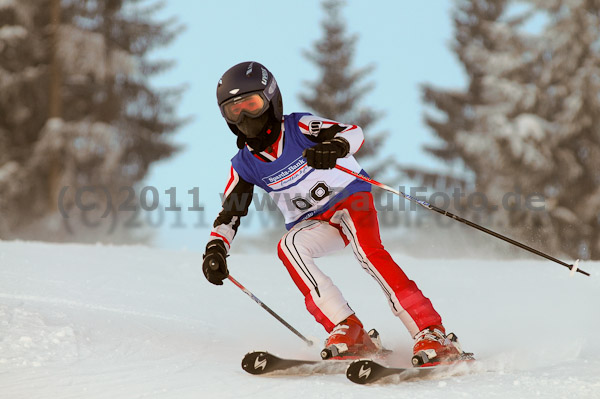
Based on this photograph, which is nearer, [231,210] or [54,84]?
[231,210]

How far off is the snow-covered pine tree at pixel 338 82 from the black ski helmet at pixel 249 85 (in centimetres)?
1846

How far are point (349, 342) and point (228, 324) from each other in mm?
1708

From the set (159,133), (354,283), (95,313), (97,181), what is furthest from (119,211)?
(95,313)

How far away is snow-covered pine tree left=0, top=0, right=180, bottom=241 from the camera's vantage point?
1656 centimetres

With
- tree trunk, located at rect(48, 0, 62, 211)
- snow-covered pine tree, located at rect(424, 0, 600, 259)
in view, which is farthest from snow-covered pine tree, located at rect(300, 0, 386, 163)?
tree trunk, located at rect(48, 0, 62, 211)

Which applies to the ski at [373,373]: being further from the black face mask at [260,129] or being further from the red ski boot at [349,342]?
the black face mask at [260,129]

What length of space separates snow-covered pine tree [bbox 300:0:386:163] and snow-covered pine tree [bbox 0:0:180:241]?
5.87 metres

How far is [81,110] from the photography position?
717 inches

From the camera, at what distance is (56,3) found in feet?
56.1

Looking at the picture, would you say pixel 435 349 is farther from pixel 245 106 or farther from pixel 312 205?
pixel 245 106

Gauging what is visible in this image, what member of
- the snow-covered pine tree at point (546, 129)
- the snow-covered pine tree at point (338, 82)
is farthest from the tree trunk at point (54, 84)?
the snow-covered pine tree at point (546, 129)

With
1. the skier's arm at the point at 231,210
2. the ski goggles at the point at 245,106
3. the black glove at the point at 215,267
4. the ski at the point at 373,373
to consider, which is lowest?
the ski at the point at 373,373

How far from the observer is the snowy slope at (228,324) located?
10.3ft

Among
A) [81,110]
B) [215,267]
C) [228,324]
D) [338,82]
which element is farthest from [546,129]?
[215,267]
